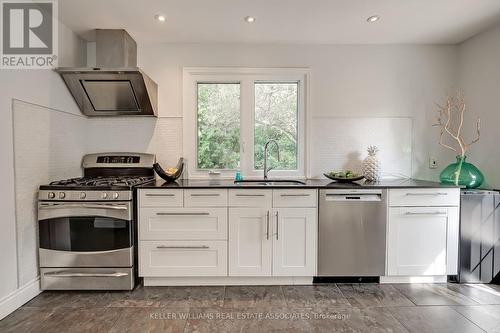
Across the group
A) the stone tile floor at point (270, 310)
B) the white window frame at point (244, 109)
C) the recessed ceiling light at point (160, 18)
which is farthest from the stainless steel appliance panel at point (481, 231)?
the recessed ceiling light at point (160, 18)

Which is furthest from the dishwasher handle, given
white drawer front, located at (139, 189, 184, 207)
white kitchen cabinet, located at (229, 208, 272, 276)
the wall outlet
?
white drawer front, located at (139, 189, 184, 207)

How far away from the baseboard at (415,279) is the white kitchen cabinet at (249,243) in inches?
42.2

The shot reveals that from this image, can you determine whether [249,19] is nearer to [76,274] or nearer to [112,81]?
[112,81]

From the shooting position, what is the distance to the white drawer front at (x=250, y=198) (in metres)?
2.31

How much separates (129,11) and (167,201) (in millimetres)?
1672

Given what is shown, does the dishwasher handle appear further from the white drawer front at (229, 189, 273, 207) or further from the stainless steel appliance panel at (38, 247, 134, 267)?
the stainless steel appliance panel at (38, 247, 134, 267)

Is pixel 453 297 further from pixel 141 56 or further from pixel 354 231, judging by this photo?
pixel 141 56

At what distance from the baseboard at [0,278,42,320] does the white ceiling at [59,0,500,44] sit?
2.30 m

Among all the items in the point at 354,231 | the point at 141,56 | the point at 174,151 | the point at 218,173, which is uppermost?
the point at 141,56

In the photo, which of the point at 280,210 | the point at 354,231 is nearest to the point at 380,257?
the point at 354,231

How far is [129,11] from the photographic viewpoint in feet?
7.50

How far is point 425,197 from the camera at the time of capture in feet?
7.66

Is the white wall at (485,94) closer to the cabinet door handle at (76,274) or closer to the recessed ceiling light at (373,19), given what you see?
the recessed ceiling light at (373,19)

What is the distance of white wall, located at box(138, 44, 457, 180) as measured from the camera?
2908 mm
